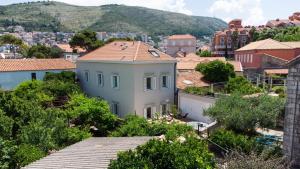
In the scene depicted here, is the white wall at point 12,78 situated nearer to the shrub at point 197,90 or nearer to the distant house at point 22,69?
→ the distant house at point 22,69

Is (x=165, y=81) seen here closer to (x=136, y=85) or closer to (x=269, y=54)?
(x=136, y=85)

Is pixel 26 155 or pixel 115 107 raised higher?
pixel 26 155

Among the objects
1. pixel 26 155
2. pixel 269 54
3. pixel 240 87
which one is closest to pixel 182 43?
pixel 269 54

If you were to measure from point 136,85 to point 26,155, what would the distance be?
14182 mm

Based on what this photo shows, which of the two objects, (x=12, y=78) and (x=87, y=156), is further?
(x=12, y=78)

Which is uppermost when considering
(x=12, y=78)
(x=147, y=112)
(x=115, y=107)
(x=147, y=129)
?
(x=12, y=78)

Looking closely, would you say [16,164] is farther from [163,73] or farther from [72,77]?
[72,77]

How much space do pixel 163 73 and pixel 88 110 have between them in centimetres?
917

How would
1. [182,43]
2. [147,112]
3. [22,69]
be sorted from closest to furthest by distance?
[147,112] → [22,69] → [182,43]

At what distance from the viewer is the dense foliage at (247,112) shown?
674 inches

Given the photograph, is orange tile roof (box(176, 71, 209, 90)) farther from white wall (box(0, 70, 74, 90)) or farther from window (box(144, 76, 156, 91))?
white wall (box(0, 70, 74, 90))

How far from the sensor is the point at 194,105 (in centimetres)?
2764

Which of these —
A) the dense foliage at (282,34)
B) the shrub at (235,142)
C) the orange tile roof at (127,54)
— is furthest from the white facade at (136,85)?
the dense foliage at (282,34)

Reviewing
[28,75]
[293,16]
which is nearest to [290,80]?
[28,75]
